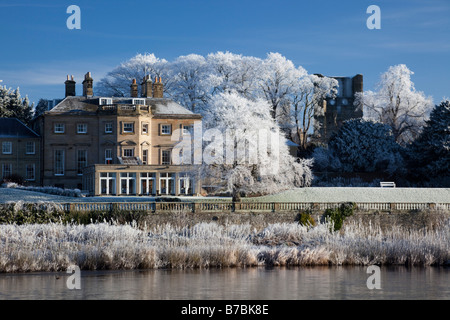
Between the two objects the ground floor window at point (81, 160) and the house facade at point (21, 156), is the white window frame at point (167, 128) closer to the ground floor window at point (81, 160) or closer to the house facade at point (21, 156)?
the ground floor window at point (81, 160)

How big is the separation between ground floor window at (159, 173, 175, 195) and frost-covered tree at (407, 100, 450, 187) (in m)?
16.5

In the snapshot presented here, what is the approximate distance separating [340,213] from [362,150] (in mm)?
19562

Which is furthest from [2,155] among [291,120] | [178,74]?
[291,120]

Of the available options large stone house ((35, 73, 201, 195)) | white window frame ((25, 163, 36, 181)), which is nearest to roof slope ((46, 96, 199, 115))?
large stone house ((35, 73, 201, 195))

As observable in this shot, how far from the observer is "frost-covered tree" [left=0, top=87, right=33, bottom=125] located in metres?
67.4

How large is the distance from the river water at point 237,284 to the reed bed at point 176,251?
72cm

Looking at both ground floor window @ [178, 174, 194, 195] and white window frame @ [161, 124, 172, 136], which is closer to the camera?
ground floor window @ [178, 174, 194, 195]

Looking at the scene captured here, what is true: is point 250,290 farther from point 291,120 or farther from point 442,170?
point 291,120

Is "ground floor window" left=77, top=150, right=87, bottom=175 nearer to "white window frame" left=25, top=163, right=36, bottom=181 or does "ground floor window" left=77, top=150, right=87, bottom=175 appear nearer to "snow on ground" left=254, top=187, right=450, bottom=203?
"white window frame" left=25, top=163, right=36, bottom=181

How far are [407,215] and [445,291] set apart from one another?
1961cm

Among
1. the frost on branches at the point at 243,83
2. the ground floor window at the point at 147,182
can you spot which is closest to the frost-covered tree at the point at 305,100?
the frost on branches at the point at 243,83

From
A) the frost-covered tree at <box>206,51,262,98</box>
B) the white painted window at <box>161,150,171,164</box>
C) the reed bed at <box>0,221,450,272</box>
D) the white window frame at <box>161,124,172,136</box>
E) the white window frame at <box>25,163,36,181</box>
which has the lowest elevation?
the reed bed at <box>0,221,450,272</box>
